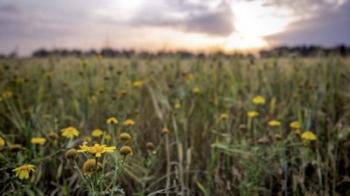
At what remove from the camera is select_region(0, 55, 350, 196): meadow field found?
1.67m

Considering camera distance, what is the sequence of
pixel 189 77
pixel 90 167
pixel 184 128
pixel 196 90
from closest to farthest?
pixel 90 167 < pixel 184 128 < pixel 196 90 < pixel 189 77

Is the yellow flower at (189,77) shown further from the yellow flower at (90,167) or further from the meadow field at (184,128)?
the yellow flower at (90,167)

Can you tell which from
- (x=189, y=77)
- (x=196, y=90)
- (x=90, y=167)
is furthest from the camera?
(x=189, y=77)

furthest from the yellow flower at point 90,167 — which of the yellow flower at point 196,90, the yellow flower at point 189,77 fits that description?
the yellow flower at point 189,77

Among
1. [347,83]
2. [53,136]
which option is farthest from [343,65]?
[53,136]

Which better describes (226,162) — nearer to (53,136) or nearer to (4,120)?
(53,136)

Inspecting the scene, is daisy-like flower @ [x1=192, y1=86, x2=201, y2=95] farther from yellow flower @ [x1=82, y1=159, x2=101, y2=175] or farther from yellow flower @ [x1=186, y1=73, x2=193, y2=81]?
yellow flower @ [x1=82, y1=159, x2=101, y2=175]

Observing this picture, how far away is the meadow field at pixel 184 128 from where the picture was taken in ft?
5.48

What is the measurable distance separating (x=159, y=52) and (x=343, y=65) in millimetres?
1656

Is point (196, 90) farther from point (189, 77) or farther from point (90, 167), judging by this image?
point (90, 167)

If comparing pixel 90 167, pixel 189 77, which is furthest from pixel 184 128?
pixel 90 167

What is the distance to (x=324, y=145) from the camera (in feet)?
7.11

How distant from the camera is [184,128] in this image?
220 centimetres

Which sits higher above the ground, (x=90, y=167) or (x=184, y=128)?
(x=90, y=167)
